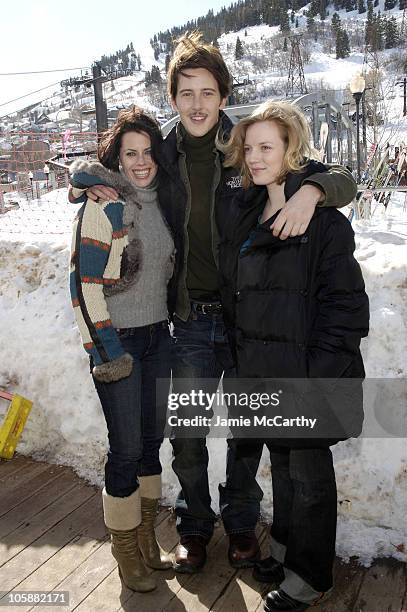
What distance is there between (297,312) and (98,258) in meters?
0.91

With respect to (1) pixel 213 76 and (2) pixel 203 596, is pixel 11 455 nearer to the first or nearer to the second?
(2) pixel 203 596

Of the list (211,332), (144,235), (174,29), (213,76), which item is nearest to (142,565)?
(211,332)

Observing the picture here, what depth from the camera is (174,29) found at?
185750mm

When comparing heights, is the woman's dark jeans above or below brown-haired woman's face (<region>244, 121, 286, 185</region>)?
below

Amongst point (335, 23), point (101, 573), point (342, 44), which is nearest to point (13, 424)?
point (101, 573)

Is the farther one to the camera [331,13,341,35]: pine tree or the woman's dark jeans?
[331,13,341,35]: pine tree

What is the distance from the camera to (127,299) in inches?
103

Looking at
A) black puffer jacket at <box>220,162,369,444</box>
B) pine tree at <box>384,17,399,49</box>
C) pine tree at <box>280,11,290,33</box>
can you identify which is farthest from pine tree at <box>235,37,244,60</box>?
black puffer jacket at <box>220,162,369,444</box>

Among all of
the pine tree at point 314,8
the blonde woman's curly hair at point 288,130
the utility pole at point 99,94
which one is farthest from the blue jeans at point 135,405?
the pine tree at point 314,8

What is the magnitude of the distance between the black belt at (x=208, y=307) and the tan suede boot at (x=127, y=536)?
0.98 metres

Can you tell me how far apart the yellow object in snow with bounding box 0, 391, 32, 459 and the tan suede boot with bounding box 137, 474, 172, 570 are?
1622 mm

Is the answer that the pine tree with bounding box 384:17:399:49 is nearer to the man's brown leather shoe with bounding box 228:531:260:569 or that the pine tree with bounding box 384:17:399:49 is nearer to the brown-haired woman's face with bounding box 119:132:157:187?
the brown-haired woman's face with bounding box 119:132:157:187

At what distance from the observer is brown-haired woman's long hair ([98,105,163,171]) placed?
260 centimetres

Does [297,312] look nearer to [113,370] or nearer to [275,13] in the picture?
[113,370]
